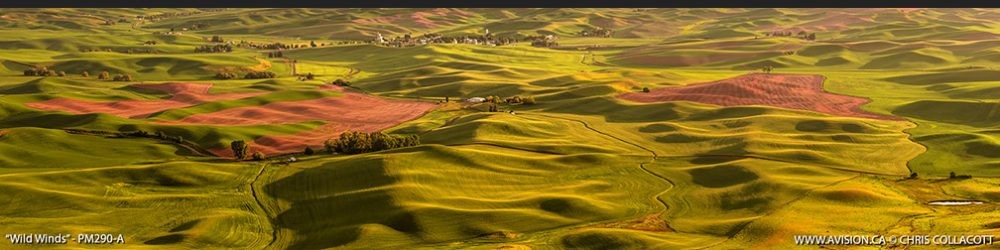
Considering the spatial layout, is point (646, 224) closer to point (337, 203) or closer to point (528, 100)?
point (337, 203)

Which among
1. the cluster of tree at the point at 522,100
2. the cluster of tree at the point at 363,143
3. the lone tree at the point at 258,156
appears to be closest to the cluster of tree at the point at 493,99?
the cluster of tree at the point at 522,100

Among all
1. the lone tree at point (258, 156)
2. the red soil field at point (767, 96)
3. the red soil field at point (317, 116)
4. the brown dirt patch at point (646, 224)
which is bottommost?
the red soil field at point (767, 96)

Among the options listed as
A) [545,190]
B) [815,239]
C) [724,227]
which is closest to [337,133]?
[545,190]

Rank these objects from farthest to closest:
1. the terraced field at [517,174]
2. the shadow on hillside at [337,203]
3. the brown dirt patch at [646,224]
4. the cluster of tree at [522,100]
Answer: the cluster of tree at [522,100], the shadow on hillside at [337,203], the terraced field at [517,174], the brown dirt patch at [646,224]

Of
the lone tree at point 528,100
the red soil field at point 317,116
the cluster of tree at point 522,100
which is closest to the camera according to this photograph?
the red soil field at point 317,116

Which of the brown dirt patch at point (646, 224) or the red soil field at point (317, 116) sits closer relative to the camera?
the brown dirt patch at point (646, 224)

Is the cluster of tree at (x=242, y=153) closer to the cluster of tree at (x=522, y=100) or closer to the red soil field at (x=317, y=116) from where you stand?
the red soil field at (x=317, y=116)

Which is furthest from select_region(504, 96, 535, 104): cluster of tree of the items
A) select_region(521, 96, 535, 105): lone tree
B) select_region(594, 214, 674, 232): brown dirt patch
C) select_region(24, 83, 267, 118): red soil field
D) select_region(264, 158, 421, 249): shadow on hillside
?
select_region(594, 214, 674, 232): brown dirt patch

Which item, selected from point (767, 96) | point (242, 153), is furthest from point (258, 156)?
point (767, 96)
